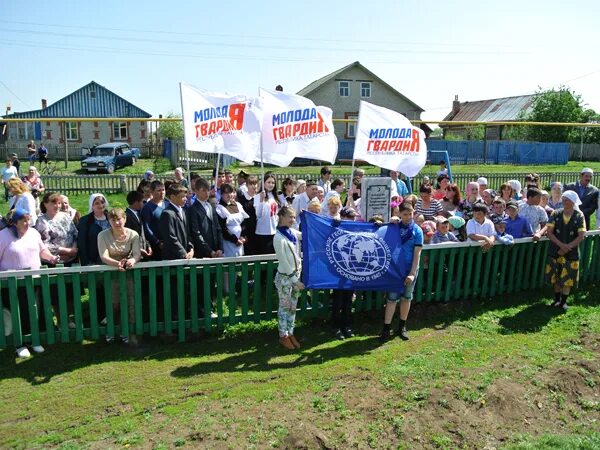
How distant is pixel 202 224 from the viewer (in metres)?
7.13

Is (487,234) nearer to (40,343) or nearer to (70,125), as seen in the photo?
(40,343)

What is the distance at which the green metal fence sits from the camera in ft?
20.1

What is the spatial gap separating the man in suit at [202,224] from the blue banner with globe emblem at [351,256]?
1.37 metres

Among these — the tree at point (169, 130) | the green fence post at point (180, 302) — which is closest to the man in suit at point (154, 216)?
the green fence post at point (180, 302)

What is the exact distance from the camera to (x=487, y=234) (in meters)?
7.96

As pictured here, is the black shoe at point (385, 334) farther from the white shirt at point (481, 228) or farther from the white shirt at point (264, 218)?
the white shirt at point (264, 218)

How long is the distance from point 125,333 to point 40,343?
96 centimetres

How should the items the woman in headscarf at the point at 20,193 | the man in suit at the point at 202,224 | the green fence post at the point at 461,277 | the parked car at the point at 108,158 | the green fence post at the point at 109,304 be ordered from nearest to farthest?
the green fence post at the point at 109,304 → the man in suit at the point at 202,224 → the woman in headscarf at the point at 20,193 → the green fence post at the point at 461,277 → the parked car at the point at 108,158

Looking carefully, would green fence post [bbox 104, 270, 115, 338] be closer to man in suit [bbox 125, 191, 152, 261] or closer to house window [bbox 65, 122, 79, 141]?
Result: man in suit [bbox 125, 191, 152, 261]

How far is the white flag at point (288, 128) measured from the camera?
8.16 metres

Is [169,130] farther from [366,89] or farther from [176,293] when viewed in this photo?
[176,293]

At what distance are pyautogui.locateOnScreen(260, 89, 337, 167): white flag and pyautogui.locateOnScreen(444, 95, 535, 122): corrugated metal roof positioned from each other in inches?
2002

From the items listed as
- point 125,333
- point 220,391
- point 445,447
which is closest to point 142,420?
point 220,391

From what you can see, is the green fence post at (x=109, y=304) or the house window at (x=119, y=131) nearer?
the green fence post at (x=109, y=304)
